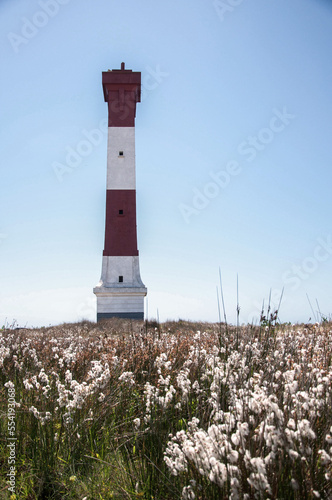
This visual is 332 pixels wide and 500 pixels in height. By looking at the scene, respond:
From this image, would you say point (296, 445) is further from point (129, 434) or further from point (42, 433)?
point (42, 433)

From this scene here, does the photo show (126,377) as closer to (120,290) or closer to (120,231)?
(120,290)

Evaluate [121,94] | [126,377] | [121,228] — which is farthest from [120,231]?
[126,377]

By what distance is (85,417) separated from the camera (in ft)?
12.5

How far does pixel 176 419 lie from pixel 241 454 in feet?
5.50

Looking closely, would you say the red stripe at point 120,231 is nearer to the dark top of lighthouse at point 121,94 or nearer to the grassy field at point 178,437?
the dark top of lighthouse at point 121,94

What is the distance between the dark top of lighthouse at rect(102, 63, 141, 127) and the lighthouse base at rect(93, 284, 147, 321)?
28.5 ft

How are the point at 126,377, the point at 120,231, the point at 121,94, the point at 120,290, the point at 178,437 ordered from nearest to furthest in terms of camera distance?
the point at 178,437, the point at 126,377, the point at 120,290, the point at 120,231, the point at 121,94

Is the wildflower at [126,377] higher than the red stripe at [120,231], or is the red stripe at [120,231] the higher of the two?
the red stripe at [120,231]

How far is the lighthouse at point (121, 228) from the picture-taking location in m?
21.2

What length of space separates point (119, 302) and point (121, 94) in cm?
1111

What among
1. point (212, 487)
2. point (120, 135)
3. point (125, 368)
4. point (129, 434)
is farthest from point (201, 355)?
point (120, 135)

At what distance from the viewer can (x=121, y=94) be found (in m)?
23.1

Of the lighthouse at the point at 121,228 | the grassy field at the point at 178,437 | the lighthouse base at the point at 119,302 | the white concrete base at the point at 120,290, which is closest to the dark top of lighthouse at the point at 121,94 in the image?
the lighthouse at the point at 121,228

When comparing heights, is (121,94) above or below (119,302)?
above
